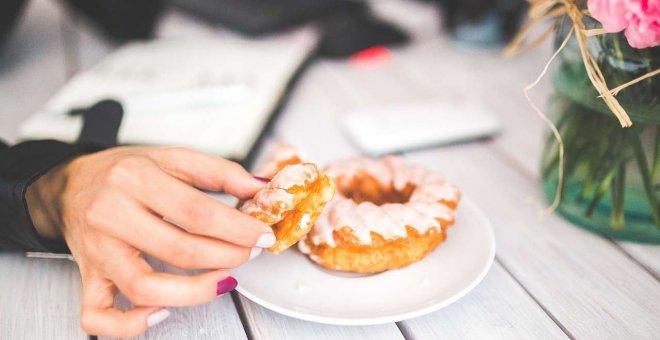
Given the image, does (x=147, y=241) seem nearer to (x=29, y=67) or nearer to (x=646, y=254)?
(x=646, y=254)

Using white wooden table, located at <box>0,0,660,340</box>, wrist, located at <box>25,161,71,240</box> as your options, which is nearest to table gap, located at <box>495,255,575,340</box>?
white wooden table, located at <box>0,0,660,340</box>

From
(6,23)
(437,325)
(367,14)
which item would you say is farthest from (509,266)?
(6,23)

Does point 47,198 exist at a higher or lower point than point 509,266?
higher

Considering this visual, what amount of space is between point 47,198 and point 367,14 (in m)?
0.92

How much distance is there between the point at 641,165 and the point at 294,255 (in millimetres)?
365

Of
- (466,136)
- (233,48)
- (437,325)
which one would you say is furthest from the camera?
(233,48)

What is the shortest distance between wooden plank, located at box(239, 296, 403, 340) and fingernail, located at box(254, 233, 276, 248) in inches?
3.3

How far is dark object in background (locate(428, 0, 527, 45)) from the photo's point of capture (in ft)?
3.68

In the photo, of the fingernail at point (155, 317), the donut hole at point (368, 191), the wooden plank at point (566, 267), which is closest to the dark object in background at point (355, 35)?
the wooden plank at point (566, 267)

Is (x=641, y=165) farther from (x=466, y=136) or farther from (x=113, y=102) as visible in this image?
(x=113, y=102)

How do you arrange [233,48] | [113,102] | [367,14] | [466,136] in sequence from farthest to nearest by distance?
[367,14], [233,48], [466,136], [113,102]

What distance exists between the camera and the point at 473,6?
1139mm

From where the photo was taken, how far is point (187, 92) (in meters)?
0.85

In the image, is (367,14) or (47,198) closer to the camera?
(47,198)
